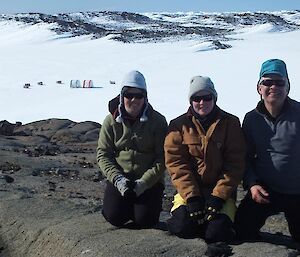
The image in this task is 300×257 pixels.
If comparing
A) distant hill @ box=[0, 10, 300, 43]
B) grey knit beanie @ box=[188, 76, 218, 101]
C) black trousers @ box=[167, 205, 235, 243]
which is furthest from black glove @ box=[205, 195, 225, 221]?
distant hill @ box=[0, 10, 300, 43]

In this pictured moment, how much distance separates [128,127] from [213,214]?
1.02 metres

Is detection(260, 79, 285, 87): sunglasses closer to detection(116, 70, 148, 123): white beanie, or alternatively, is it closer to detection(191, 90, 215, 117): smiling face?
detection(191, 90, 215, 117): smiling face

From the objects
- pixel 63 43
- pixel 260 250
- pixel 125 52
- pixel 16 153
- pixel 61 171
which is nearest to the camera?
pixel 260 250

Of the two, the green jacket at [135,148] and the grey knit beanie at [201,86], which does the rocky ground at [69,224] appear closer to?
the green jacket at [135,148]

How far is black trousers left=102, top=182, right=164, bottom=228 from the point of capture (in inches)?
181

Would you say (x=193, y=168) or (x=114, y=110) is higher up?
(x=114, y=110)

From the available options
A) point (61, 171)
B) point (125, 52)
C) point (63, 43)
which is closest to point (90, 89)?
point (125, 52)

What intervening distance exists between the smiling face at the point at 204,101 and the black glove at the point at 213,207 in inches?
23.9

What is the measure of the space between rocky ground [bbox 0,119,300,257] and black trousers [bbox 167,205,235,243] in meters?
0.07

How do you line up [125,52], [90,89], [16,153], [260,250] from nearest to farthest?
[260,250]
[16,153]
[90,89]
[125,52]

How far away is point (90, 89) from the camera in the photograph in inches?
892

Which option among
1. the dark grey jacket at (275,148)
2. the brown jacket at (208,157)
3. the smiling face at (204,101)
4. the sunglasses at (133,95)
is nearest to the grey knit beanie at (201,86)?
the smiling face at (204,101)

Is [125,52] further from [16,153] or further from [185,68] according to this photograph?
[16,153]

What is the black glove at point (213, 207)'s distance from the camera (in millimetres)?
4105
